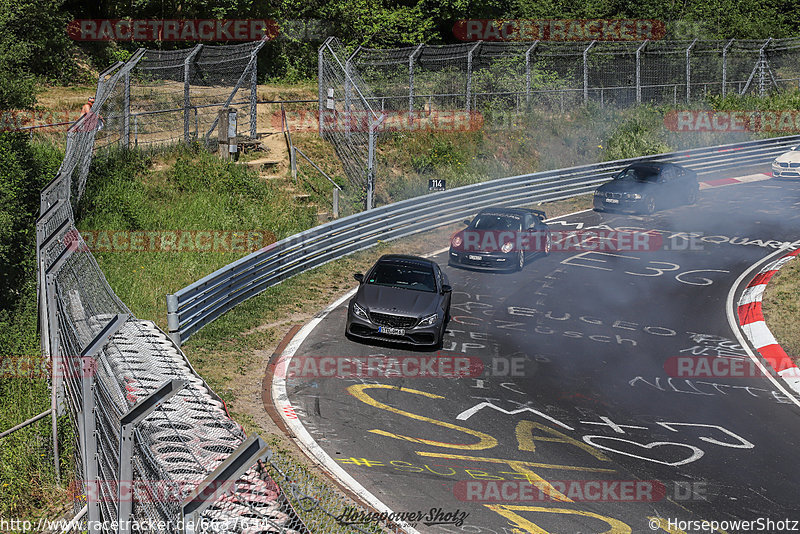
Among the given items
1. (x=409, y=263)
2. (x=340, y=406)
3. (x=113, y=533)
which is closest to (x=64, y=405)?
(x=340, y=406)

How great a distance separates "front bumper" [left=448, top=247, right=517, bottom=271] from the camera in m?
19.6

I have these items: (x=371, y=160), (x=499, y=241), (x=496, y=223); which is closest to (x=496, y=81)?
(x=371, y=160)

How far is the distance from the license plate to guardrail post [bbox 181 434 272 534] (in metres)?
9.39

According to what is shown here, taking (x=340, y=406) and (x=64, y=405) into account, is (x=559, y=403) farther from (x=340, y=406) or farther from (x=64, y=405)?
(x=64, y=405)

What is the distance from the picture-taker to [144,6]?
3288 centimetres
